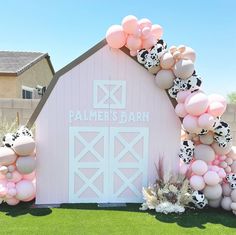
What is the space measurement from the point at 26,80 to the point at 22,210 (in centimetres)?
985

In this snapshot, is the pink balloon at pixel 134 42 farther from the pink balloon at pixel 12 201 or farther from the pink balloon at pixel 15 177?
the pink balloon at pixel 12 201

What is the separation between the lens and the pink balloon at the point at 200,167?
4.78m

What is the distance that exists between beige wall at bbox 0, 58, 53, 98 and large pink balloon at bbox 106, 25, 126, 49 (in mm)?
8550

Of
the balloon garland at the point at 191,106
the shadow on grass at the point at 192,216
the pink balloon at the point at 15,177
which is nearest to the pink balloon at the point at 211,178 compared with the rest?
the balloon garland at the point at 191,106

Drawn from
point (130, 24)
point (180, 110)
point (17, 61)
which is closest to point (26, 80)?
point (17, 61)

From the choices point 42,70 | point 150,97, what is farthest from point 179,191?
point 42,70

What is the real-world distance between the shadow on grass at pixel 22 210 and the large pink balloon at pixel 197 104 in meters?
3.03

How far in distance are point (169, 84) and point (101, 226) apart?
2680mm

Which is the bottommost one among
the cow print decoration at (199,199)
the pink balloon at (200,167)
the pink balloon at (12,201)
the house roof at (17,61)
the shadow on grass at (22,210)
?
the shadow on grass at (22,210)

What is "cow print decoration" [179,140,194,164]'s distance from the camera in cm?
495

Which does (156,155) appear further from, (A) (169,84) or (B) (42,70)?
(B) (42,70)

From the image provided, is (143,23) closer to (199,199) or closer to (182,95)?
(182,95)

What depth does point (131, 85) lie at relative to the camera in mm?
5113

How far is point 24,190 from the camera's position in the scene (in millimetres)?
4852
